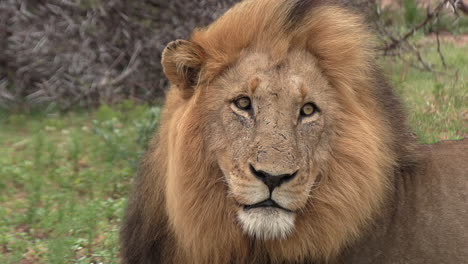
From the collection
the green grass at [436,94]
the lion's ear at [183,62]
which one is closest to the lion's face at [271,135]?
the lion's ear at [183,62]

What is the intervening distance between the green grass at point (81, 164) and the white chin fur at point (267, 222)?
1.68m

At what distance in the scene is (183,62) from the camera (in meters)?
3.23

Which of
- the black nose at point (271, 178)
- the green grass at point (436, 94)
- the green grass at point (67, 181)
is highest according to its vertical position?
the green grass at point (436, 94)

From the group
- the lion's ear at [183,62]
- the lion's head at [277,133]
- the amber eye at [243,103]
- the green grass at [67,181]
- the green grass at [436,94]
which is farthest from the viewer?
the green grass at [436,94]

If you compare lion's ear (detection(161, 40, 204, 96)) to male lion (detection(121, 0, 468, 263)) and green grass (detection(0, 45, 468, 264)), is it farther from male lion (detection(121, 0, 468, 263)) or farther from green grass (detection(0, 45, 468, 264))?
green grass (detection(0, 45, 468, 264))

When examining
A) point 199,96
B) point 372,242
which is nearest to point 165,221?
point 199,96

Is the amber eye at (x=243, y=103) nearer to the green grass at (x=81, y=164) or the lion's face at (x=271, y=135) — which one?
the lion's face at (x=271, y=135)

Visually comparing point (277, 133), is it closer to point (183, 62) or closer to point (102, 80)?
point (183, 62)

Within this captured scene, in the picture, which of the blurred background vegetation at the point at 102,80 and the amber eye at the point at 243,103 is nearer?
the amber eye at the point at 243,103

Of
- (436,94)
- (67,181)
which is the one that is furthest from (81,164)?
(436,94)

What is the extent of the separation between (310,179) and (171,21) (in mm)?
4942

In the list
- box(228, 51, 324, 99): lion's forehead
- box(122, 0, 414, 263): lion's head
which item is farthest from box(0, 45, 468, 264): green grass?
box(228, 51, 324, 99): lion's forehead

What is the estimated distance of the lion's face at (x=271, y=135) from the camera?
2844mm

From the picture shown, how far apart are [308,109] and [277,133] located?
237 millimetres
